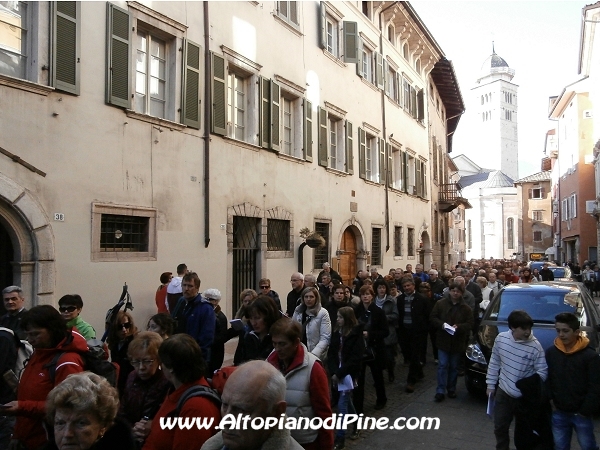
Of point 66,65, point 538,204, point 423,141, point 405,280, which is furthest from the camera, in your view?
point 538,204

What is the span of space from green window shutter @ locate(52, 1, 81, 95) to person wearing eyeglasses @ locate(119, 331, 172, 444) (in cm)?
622

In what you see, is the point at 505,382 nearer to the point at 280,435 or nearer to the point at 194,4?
the point at 280,435

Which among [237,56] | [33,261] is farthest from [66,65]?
[237,56]

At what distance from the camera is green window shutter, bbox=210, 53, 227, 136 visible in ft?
37.6

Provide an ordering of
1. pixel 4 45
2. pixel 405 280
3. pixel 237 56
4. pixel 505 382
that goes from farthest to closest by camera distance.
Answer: pixel 237 56, pixel 405 280, pixel 4 45, pixel 505 382

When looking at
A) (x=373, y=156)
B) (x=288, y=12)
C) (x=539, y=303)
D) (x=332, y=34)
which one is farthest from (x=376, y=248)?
(x=539, y=303)

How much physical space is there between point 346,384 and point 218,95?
7570 mm

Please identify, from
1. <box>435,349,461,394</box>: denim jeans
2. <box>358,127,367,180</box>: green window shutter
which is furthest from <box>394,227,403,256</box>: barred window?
<box>435,349,461,394</box>: denim jeans

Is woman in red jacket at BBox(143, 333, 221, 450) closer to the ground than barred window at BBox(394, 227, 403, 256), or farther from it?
closer to the ground

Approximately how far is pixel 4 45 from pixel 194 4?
170 inches

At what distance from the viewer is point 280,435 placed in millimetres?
2184

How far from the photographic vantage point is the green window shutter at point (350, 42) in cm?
1759

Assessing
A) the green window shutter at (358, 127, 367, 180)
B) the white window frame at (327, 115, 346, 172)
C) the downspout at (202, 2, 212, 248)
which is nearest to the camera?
the downspout at (202, 2, 212, 248)

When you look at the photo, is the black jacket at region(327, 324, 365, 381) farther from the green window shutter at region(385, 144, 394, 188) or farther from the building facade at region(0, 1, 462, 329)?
the green window shutter at region(385, 144, 394, 188)
